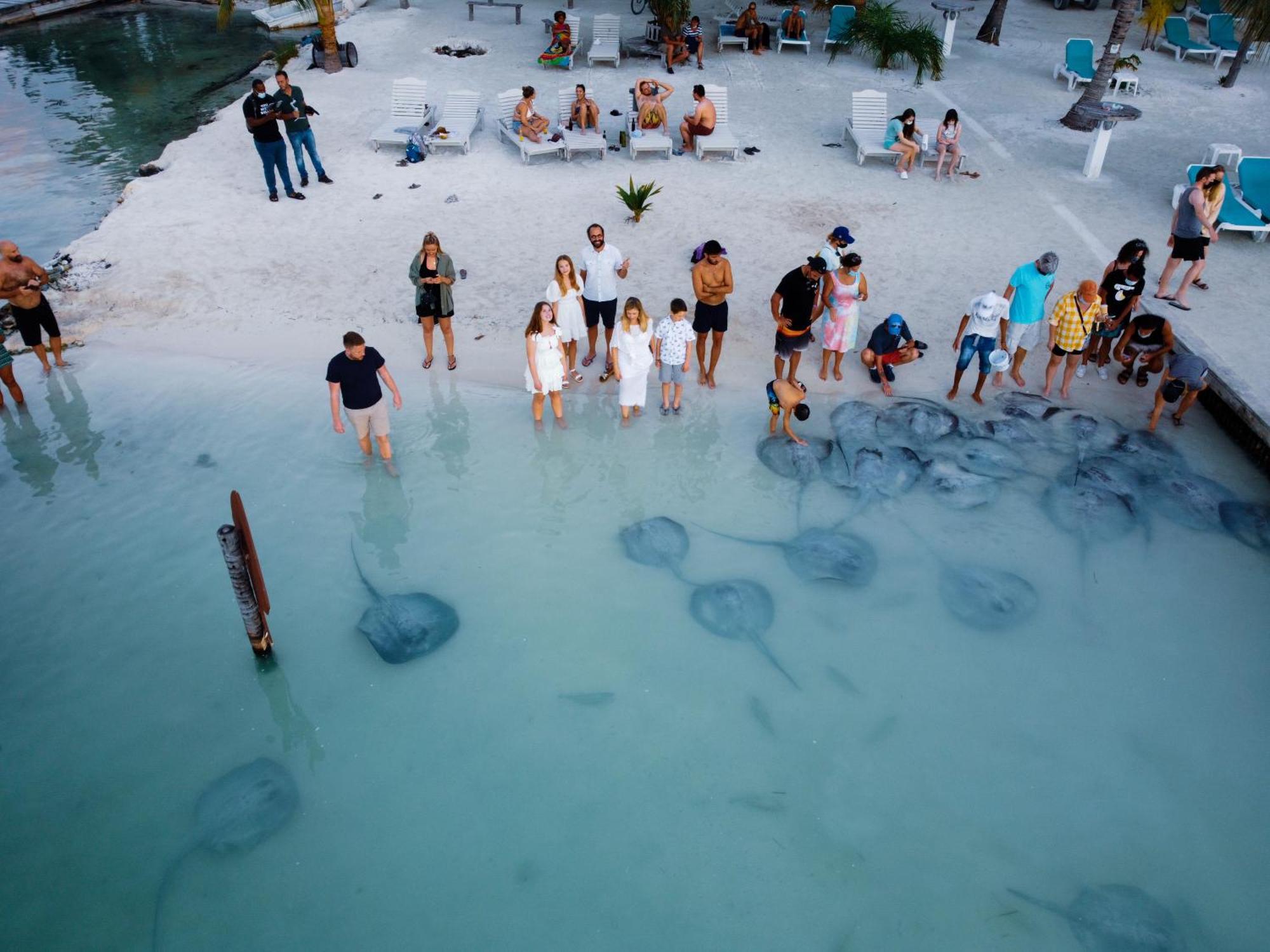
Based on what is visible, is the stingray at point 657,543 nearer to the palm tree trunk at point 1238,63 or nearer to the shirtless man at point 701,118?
the shirtless man at point 701,118

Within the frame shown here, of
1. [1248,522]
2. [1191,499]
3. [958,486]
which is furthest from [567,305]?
[1248,522]

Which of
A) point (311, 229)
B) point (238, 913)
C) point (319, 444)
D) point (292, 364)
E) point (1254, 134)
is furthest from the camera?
point (1254, 134)

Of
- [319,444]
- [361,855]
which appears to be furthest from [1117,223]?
[361,855]

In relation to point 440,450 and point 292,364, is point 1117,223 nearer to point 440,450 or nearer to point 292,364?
point 440,450

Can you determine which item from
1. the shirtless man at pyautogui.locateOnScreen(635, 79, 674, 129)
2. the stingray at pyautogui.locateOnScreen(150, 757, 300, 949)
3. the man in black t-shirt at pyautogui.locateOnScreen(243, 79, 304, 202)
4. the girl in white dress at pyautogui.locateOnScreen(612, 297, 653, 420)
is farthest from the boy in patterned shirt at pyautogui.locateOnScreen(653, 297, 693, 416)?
the man in black t-shirt at pyautogui.locateOnScreen(243, 79, 304, 202)

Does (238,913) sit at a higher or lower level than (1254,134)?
lower

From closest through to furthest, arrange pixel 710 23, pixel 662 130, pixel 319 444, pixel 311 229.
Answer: pixel 319 444, pixel 311 229, pixel 662 130, pixel 710 23

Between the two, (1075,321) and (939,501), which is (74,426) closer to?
(939,501)
